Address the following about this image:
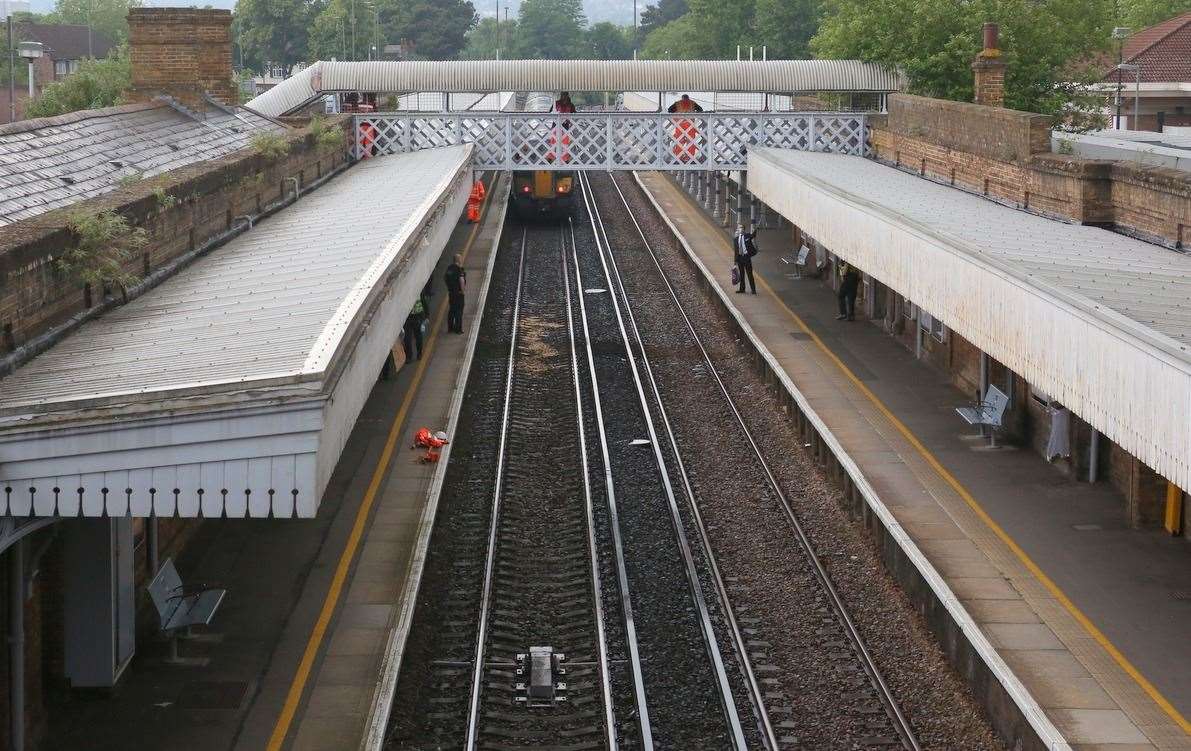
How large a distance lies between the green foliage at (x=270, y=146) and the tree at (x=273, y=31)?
69340 mm

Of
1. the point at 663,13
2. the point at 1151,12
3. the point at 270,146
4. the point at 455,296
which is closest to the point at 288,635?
the point at 270,146

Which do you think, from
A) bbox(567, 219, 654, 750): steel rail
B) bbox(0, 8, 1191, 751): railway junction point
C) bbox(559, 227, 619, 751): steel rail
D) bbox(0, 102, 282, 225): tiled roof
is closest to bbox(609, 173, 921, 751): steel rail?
bbox(0, 8, 1191, 751): railway junction point

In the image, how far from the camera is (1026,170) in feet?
79.3

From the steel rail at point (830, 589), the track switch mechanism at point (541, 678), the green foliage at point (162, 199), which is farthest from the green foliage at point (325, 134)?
the track switch mechanism at point (541, 678)

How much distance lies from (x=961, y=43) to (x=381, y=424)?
20095 millimetres

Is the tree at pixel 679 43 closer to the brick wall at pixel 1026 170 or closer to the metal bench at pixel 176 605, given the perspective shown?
the brick wall at pixel 1026 170

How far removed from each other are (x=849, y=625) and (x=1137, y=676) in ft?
9.21

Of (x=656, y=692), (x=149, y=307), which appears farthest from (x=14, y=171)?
(x=656, y=692)

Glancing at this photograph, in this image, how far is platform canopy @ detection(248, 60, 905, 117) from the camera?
111 feet

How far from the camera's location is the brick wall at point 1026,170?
65.2 ft

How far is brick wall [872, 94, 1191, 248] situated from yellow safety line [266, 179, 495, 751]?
31.2 ft

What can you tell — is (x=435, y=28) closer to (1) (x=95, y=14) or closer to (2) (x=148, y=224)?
(1) (x=95, y=14)

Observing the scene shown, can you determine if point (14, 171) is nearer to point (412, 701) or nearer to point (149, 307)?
point (149, 307)

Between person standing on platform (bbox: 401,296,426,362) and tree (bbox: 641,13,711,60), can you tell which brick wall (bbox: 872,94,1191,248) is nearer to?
person standing on platform (bbox: 401,296,426,362)
